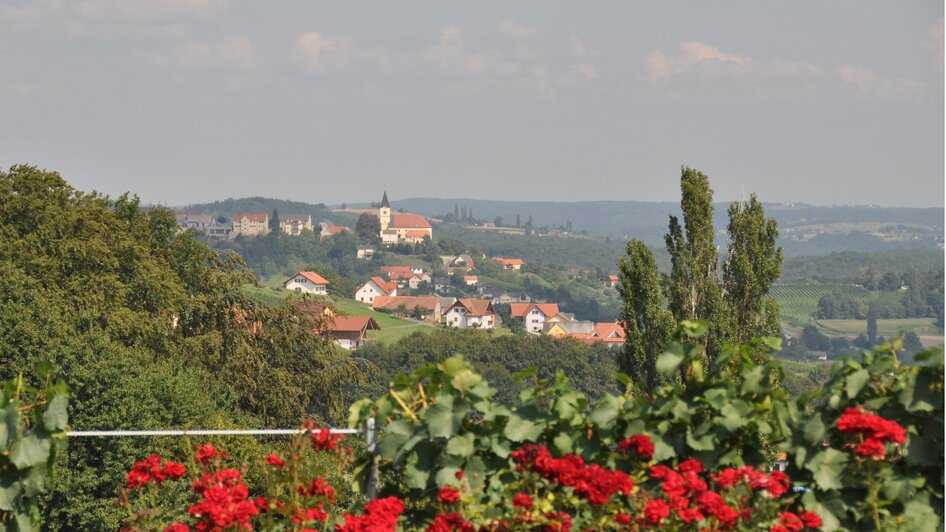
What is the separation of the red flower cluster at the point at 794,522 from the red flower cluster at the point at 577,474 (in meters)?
0.45

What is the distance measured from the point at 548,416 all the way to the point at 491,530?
0.46 m

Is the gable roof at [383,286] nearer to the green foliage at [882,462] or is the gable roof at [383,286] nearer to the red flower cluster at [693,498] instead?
the green foliage at [882,462]

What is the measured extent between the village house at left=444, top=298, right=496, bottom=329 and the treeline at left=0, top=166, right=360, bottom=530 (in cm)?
12899

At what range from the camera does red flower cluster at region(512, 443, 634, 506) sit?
3674 mm

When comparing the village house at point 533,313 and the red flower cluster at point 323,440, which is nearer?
the red flower cluster at point 323,440

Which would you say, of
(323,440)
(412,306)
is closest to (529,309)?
(412,306)

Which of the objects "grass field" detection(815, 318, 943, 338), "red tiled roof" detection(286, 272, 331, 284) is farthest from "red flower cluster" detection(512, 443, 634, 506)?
"red tiled roof" detection(286, 272, 331, 284)

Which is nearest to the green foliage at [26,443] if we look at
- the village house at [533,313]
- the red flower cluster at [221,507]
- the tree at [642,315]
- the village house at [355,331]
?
the red flower cluster at [221,507]

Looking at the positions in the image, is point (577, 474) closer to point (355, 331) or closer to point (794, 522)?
point (794, 522)

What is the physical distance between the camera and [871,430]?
368 centimetres

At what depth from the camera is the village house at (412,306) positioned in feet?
494

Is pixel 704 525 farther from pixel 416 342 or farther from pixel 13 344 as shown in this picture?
pixel 416 342

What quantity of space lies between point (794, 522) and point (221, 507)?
5.63 ft

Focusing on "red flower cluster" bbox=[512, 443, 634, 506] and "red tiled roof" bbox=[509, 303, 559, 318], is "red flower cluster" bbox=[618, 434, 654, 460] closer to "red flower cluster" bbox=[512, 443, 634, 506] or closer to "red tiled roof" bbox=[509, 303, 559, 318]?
"red flower cluster" bbox=[512, 443, 634, 506]
